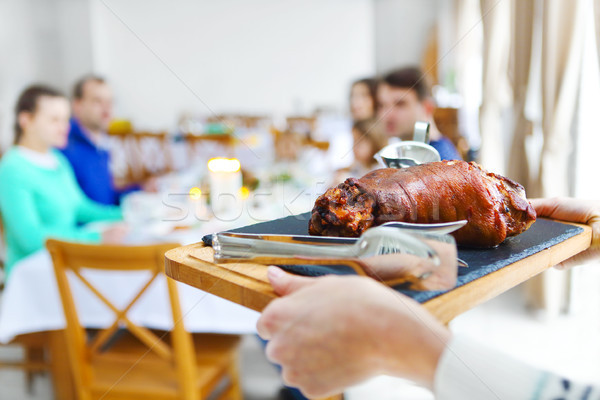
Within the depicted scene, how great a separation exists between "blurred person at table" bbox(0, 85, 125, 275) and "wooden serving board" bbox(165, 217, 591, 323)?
106cm

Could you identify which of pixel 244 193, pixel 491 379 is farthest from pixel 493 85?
pixel 491 379

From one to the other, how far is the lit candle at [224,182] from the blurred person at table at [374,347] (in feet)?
3.77

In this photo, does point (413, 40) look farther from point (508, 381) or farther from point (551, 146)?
point (508, 381)

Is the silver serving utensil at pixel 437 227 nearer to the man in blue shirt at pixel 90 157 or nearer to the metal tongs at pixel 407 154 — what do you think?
the metal tongs at pixel 407 154

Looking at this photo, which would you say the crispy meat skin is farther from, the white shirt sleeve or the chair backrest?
the chair backrest

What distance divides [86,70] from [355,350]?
675 cm

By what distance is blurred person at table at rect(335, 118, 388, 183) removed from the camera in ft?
7.17

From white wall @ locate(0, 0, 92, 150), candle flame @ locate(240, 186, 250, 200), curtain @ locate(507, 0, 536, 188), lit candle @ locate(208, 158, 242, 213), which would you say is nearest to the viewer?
lit candle @ locate(208, 158, 242, 213)

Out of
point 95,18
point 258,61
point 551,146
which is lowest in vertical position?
point 551,146

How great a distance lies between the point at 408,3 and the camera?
6555mm

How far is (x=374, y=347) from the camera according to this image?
0.38 m

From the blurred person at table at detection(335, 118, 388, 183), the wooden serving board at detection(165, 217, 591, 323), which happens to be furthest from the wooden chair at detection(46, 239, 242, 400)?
the blurred person at table at detection(335, 118, 388, 183)

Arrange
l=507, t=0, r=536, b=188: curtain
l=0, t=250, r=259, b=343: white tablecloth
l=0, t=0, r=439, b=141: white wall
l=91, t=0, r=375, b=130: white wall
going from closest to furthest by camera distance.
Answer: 1. l=0, t=250, r=259, b=343: white tablecloth
2. l=507, t=0, r=536, b=188: curtain
3. l=0, t=0, r=439, b=141: white wall
4. l=91, t=0, r=375, b=130: white wall

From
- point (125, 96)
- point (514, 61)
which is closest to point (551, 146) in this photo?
point (514, 61)
